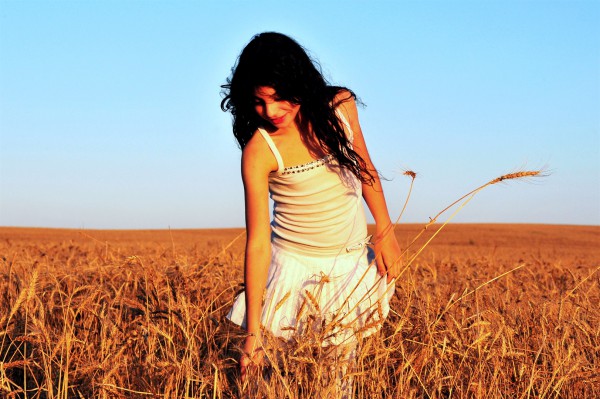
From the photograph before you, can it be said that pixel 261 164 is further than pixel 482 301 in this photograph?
No

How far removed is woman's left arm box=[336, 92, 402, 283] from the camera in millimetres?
2799

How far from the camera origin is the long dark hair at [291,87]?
272cm

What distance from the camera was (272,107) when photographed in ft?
8.75

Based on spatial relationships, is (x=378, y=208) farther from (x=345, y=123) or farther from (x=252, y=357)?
(x=252, y=357)

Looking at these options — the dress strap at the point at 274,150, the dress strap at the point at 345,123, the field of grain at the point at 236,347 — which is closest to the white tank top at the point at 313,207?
the dress strap at the point at 274,150

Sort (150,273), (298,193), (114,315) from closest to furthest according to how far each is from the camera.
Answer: (298,193), (114,315), (150,273)

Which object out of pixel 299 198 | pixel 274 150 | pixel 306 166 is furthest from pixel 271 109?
pixel 299 198

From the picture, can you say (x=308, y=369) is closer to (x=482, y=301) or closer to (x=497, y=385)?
(x=497, y=385)

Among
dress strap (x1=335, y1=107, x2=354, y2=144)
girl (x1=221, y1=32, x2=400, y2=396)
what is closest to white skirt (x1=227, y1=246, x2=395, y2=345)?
girl (x1=221, y1=32, x2=400, y2=396)

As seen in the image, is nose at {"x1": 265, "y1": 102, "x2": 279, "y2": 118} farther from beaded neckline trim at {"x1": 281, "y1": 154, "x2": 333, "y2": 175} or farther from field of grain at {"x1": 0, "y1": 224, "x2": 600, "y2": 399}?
field of grain at {"x1": 0, "y1": 224, "x2": 600, "y2": 399}

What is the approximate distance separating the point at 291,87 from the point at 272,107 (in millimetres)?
123

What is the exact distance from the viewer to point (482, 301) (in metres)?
3.86

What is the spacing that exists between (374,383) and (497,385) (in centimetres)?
48

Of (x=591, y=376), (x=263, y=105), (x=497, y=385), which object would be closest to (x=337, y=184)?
(x=263, y=105)
